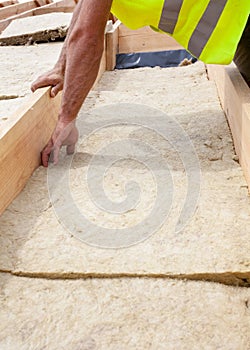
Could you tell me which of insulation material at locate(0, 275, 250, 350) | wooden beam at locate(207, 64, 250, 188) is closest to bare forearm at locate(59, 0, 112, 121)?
wooden beam at locate(207, 64, 250, 188)

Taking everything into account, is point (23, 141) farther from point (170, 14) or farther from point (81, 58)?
point (170, 14)

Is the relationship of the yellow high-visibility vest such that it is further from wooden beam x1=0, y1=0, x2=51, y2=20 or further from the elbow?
wooden beam x1=0, y1=0, x2=51, y2=20

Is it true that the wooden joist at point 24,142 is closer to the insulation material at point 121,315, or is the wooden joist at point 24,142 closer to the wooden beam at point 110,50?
the insulation material at point 121,315

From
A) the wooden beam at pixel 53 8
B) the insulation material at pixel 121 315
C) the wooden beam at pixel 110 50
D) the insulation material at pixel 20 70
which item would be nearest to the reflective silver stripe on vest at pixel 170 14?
the insulation material at pixel 20 70

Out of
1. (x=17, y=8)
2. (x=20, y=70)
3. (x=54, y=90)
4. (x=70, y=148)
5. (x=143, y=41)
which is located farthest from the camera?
(x=17, y=8)

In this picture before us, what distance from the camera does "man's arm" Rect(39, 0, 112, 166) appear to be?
154 cm

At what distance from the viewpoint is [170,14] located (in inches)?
67.2

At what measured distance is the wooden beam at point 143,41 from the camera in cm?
355

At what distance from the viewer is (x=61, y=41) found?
344 centimetres

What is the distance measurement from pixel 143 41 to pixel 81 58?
7.15 feet

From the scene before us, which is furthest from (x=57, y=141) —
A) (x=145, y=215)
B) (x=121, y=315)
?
(x=121, y=315)

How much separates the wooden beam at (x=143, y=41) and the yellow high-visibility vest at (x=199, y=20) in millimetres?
1802

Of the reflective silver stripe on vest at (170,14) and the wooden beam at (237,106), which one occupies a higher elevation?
the reflective silver stripe on vest at (170,14)

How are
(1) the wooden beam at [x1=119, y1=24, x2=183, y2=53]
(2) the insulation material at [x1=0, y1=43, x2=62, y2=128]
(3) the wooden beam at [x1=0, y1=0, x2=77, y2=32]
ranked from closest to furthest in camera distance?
(2) the insulation material at [x1=0, y1=43, x2=62, y2=128], (1) the wooden beam at [x1=119, y1=24, x2=183, y2=53], (3) the wooden beam at [x1=0, y1=0, x2=77, y2=32]
